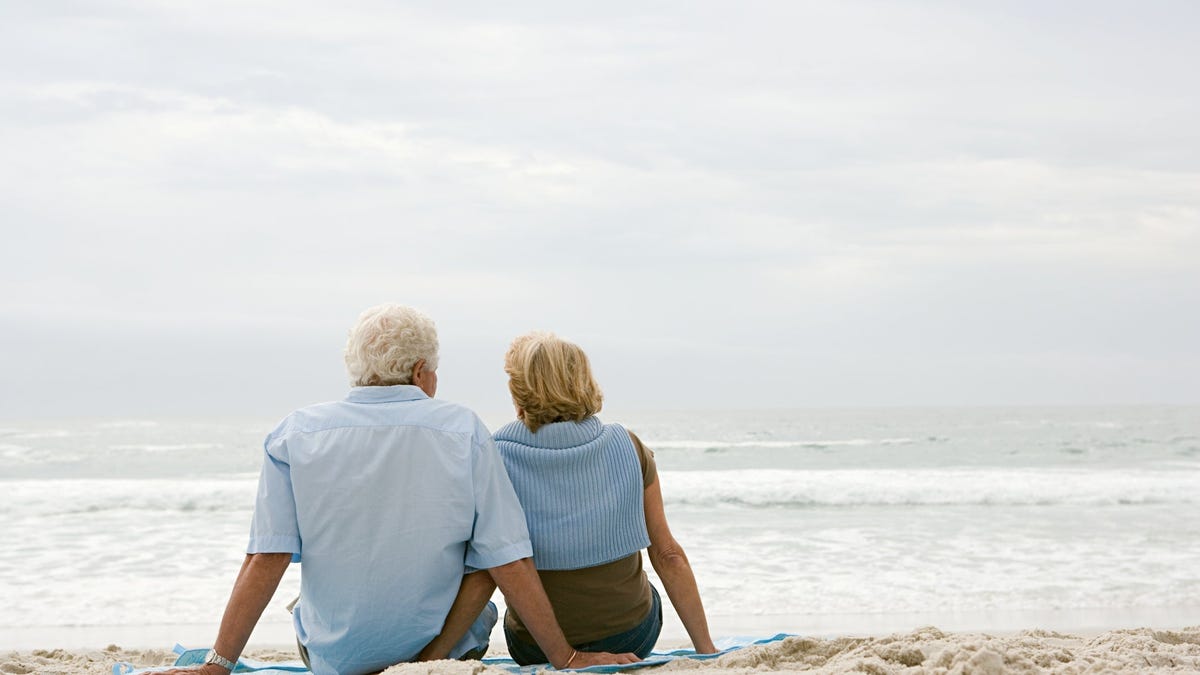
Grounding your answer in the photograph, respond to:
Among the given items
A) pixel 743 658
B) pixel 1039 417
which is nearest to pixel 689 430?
pixel 1039 417

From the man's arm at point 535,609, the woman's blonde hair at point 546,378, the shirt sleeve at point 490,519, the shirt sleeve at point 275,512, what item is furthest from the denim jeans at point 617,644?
the shirt sleeve at point 275,512

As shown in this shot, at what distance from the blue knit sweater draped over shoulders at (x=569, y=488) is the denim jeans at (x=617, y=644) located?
275 mm

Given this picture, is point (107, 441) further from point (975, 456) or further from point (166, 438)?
point (975, 456)

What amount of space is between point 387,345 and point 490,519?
0.58m

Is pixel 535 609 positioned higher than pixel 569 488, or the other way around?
pixel 569 488

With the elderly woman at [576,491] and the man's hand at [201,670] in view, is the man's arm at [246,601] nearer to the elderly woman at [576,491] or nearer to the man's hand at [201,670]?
the man's hand at [201,670]

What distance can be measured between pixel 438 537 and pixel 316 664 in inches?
22.6

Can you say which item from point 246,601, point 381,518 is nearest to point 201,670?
point 246,601

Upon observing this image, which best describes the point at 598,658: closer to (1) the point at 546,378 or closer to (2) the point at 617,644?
(2) the point at 617,644

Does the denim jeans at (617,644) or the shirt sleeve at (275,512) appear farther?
the denim jeans at (617,644)

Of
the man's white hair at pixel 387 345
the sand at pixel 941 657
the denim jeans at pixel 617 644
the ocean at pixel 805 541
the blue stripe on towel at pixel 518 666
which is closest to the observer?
the sand at pixel 941 657

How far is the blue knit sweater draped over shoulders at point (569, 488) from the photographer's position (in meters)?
2.89

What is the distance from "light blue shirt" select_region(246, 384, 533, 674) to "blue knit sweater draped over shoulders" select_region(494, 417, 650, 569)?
0.22 metres

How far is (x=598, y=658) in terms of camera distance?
113 inches
